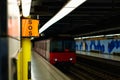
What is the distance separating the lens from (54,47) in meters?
19.9

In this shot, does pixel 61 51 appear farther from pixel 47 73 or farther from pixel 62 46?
pixel 47 73

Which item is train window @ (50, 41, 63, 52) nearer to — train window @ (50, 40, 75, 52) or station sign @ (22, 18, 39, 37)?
train window @ (50, 40, 75, 52)

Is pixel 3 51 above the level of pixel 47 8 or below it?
below

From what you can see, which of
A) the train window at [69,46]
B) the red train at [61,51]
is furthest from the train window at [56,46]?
the train window at [69,46]

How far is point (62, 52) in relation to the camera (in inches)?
776

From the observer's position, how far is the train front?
19.6 metres

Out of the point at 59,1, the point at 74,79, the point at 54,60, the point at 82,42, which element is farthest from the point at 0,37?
the point at 82,42

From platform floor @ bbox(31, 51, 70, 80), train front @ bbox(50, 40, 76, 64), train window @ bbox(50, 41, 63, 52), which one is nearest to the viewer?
platform floor @ bbox(31, 51, 70, 80)

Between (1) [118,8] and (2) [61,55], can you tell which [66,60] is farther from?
(1) [118,8]

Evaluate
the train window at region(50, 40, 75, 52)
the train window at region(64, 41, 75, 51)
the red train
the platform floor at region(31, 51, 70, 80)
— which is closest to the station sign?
the platform floor at region(31, 51, 70, 80)

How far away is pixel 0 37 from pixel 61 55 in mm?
18308

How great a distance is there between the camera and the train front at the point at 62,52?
64.2 feet

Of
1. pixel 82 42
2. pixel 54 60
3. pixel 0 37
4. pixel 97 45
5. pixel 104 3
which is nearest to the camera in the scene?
pixel 0 37

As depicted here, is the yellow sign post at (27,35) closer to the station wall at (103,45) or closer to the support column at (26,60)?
the support column at (26,60)
